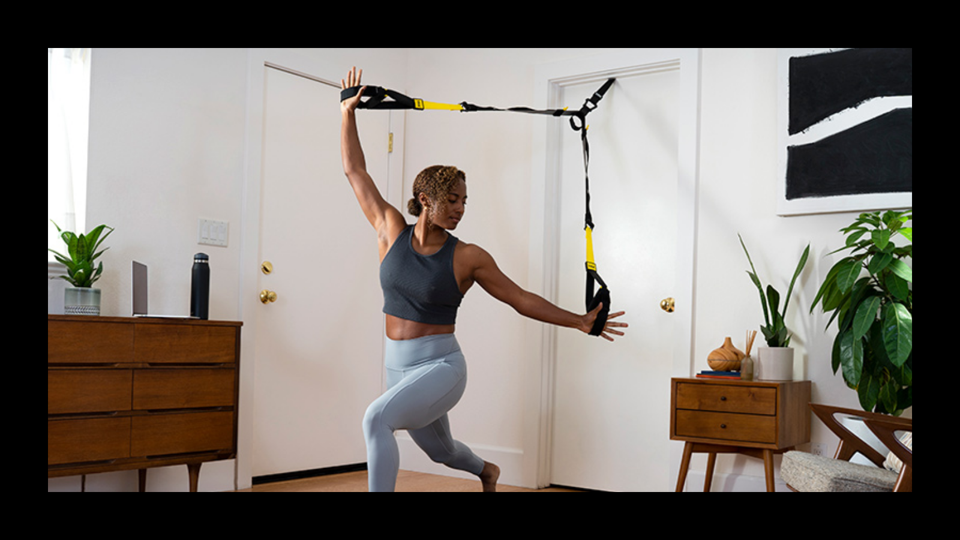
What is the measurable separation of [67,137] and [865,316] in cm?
338

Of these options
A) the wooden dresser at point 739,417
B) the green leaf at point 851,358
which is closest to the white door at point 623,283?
the wooden dresser at point 739,417

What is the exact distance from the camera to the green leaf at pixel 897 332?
305 centimetres

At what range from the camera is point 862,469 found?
9.48 ft

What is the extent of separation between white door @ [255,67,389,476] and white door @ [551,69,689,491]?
1.13 m

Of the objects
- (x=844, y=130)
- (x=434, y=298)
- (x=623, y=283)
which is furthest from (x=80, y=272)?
(x=844, y=130)

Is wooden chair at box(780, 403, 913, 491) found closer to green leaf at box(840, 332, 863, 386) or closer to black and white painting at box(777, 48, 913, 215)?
green leaf at box(840, 332, 863, 386)

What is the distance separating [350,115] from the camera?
10.4 feet

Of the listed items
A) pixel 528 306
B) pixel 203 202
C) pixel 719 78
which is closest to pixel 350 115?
pixel 528 306

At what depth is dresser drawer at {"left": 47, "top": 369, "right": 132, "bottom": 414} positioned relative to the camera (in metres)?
3.11
